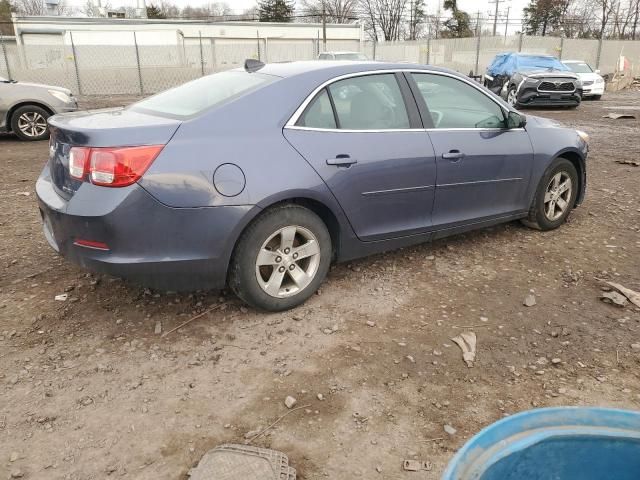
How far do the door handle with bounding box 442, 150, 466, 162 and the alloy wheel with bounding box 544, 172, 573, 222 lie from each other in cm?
129

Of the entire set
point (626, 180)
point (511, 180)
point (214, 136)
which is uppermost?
point (214, 136)

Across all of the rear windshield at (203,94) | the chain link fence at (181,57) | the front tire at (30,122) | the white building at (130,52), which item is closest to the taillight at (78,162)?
the rear windshield at (203,94)

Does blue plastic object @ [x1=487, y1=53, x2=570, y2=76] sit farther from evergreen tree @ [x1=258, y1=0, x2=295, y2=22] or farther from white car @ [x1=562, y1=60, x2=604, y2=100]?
evergreen tree @ [x1=258, y1=0, x2=295, y2=22]

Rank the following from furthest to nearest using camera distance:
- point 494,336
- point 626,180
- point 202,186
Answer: point 626,180, point 494,336, point 202,186

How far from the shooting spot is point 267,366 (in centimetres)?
292

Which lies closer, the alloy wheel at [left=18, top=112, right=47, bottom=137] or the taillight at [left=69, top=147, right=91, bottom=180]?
the taillight at [left=69, top=147, right=91, bottom=180]

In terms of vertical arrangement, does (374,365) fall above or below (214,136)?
below

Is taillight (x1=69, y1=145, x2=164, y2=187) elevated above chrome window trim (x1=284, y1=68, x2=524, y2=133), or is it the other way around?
chrome window trim (x1=284, y1=68, x2=524, y2=133)

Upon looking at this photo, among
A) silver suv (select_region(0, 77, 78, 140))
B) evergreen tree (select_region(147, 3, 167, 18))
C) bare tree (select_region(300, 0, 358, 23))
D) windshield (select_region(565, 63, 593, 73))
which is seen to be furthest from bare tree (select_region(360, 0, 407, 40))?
silver suv (select_region(0, 77, 78, 140))

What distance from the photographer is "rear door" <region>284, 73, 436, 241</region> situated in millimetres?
Answer: 3359

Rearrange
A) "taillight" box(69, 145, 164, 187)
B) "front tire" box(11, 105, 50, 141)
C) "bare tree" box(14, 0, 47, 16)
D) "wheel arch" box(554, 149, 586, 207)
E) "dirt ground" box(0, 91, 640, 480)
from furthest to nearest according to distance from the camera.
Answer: "bare tree" box(14, 0, 47, 16)
"front tire" box(11, 105, 50, 141)
"wheel arch" box(554, 149, 586, 207)
"taillight" box(69, 145, 164, 187)
"dirt ground" box(0, 91, 640, 480)

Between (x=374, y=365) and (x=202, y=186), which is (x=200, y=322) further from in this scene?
(x=374, y=365)

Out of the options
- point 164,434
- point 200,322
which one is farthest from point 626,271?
point 164,434

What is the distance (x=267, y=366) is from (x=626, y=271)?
293 cm
